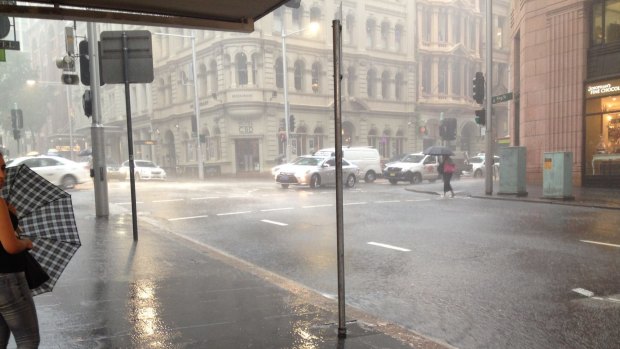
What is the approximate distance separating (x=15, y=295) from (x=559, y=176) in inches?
Result: 638

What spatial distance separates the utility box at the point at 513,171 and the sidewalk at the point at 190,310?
1329 centimetres

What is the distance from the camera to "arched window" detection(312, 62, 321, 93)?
4312 centimetres

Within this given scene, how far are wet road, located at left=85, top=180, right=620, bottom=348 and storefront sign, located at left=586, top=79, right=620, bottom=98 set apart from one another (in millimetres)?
7336

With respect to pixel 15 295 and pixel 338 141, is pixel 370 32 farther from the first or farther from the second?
pixel 15 295

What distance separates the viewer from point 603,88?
19125 mm

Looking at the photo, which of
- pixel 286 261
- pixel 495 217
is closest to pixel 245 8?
pixel 286 261

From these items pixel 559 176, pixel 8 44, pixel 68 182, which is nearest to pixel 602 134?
pixel 559 176

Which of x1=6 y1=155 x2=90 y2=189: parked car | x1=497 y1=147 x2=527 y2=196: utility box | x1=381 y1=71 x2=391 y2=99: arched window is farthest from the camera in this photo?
x1=381 y1=71 x2=391 y2=99: arched window

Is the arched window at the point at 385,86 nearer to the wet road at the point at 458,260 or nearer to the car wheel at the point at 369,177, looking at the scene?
the car wheel at the point at 369,177

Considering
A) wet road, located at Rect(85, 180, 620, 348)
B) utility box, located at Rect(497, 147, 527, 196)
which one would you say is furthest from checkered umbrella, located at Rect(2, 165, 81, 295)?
utility box, located at Rect(497, 147, 527, 196)

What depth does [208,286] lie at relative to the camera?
5680mm

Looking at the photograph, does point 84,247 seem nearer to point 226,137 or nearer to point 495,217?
point 495,217

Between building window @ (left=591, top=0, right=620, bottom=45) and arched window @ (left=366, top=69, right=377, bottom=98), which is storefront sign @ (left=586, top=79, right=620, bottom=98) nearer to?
building window @ (left=591, top=0, right=620, bottom=45)

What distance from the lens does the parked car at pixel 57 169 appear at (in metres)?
22.2
